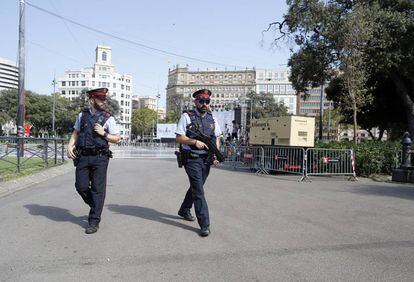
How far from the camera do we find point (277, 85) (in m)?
143

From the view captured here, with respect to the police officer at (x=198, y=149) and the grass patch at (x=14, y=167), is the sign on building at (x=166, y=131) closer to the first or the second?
the grass patch at (x=14, y=167)

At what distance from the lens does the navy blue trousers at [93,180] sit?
5367 millimetres

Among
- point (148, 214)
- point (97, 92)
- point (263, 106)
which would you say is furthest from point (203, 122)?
point (263, 106)

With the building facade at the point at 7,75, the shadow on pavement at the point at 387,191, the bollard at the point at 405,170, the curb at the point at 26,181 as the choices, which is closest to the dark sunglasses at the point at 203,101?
the curb at the point at 26,181

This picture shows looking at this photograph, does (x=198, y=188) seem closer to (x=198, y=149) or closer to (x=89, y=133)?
(x=198, y=149)

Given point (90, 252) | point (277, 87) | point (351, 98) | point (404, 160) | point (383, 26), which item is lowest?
point (90, 252)

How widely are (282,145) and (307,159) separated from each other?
203cm

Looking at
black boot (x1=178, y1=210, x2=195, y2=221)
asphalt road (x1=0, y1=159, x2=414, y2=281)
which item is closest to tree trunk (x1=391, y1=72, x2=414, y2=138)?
asphalt road (x1=0, y1=159, x2=414, y2=281)

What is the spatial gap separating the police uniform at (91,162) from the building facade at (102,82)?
124m

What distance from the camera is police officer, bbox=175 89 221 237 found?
5230 millimetres

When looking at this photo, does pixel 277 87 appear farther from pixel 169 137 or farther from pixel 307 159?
Answer: pixel 307 159

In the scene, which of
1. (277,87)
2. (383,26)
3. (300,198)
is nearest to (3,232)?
(300,198)

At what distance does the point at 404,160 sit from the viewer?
1266cm

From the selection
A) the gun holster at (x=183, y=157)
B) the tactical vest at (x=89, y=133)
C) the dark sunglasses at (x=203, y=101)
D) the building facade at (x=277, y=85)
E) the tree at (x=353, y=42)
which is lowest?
the gun holster at (x=183, y=157)
